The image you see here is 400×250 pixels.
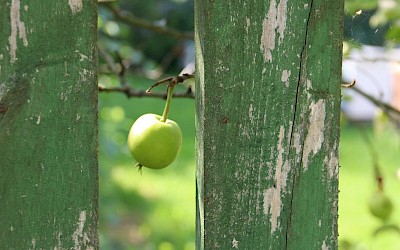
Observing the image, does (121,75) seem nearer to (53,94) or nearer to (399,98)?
(53,94)

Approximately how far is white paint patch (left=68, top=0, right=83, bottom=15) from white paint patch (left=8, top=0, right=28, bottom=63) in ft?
0.19

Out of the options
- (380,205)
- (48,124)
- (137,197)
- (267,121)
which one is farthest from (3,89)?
(137,197)

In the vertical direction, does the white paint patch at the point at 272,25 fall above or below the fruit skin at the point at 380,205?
above

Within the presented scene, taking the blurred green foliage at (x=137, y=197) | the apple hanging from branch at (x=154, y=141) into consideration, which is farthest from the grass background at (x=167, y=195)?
the apple hanging from branch at (x=154, y=141)

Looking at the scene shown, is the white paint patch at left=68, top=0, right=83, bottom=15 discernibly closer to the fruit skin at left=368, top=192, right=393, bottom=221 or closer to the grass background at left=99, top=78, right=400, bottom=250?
the fruit skin at left=368, top=192, right=393, bottom=221

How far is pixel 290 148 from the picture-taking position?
0.92 meters

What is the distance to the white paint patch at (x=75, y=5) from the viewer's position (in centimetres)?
84

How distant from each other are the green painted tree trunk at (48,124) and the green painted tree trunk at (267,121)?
0.14 m

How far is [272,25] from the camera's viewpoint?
2.92ft

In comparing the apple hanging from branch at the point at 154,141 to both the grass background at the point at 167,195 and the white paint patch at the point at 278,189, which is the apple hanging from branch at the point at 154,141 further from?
the grass background at the point at 167,195

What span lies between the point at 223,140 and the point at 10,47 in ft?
0.90

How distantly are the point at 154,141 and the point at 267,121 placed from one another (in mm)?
184

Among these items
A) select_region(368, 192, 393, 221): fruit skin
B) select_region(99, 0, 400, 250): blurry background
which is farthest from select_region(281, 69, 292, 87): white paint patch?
select_region(368, 192, 393, 221): fruit skin

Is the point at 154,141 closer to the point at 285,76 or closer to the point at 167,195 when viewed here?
the point at 285,76
